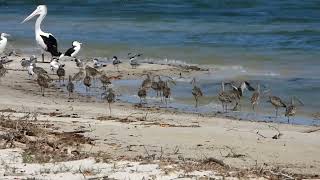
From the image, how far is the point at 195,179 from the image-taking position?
683 centimetres

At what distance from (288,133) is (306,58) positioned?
10713 mm

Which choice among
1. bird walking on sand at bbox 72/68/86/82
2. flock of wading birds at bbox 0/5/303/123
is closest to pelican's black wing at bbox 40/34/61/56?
flock of wading birds at bbox 0/5/303/123

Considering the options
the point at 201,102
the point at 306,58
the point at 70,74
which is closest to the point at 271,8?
the point at 306,58

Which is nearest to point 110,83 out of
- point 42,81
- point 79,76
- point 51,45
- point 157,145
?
point 79,76

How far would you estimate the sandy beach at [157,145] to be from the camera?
7160 mm

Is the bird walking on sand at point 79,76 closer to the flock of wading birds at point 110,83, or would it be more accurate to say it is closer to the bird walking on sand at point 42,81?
the flock of wading birds at point 110,83

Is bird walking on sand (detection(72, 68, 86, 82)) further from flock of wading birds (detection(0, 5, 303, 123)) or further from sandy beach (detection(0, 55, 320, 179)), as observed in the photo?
sandy beach (detection(0, 55, 320, 179))

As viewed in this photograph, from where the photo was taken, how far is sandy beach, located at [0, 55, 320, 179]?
23.5 ft

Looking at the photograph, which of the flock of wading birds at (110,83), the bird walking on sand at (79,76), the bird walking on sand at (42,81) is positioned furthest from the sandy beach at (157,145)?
the bird walking on sand at (79,76)

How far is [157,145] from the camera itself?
8.75m

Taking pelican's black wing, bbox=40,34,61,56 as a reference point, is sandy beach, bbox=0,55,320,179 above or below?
below

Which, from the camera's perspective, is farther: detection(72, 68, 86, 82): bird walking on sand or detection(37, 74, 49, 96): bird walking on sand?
detection(72, 68, 86, 82): bird walking on sand

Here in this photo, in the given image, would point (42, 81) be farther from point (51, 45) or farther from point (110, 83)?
point (51, 45)

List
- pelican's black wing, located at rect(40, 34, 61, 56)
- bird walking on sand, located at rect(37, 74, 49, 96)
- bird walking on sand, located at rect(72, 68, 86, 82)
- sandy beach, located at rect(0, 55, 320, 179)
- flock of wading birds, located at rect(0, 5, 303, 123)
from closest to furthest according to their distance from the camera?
sandy beach, located at rect(0, 55, 320, 179)
flock of wading birds, located at rect(0, 5, 303, 123)
bird walking on sand, located at rect(37, 74, 49, 96)
bird walking on sand, located at rect(72, 68, 86, 82)
pelican's black wing, located at rect(40, 34, 61, 56)
